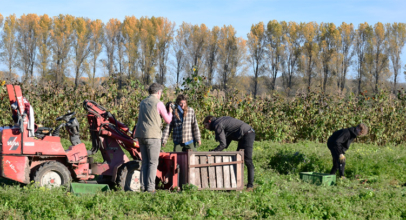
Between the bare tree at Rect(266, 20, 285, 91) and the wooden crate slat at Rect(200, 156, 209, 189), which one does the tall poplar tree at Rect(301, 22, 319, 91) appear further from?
the wooden crate slat at Rect(200, 156, 209, 189)

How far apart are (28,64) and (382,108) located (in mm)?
45924

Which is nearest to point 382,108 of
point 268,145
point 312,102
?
point 312,102

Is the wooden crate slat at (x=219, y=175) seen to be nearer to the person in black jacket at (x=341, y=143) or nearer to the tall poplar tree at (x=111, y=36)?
the person in black jacket at (x=341, y=143)

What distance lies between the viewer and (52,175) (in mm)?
7250

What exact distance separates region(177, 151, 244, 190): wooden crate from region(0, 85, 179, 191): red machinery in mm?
212

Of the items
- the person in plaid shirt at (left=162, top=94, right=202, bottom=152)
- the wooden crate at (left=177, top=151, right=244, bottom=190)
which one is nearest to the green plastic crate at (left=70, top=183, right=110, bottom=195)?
the wooden crate at (left=177, top=151, right=244, bottom=190)

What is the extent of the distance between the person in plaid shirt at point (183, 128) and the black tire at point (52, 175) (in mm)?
1903

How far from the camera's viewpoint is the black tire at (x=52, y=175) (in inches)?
277

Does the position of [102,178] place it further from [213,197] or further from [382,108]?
[382,108]

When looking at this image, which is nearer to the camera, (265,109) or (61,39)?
(265,109)

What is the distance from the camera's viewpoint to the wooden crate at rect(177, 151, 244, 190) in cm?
728

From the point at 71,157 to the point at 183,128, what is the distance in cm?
217

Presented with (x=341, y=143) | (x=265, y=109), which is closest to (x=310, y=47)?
(x=265, y=109)

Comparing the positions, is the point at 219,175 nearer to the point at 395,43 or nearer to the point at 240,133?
the point at 240,133
